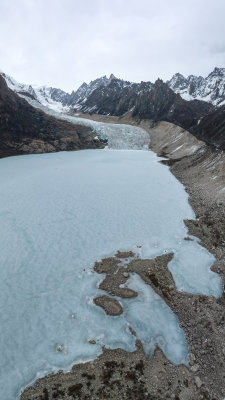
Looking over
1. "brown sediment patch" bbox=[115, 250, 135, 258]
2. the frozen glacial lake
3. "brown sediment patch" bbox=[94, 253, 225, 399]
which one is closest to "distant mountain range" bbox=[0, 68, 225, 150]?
the frozen glacial lake

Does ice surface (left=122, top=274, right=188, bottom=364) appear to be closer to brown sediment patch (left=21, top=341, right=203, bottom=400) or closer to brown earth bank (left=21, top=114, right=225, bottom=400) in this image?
brown earth bank (left=21, top=114, right=225, bottom=400)

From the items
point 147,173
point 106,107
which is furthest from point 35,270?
point 106,107

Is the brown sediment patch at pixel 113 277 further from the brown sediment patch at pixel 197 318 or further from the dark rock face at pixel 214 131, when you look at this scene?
the dark rock face at pixel 214 131

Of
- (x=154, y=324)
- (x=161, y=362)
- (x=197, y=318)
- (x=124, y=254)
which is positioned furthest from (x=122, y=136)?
(x=161, y=362)

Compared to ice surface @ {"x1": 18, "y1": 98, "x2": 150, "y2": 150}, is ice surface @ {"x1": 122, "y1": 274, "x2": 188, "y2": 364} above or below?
below

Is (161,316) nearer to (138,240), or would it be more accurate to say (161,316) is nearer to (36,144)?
(138,240)

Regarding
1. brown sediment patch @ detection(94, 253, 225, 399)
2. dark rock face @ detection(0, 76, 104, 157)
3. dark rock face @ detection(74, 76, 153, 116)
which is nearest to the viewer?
brown sediment patch @ detection(94, 253, 225, 399)
